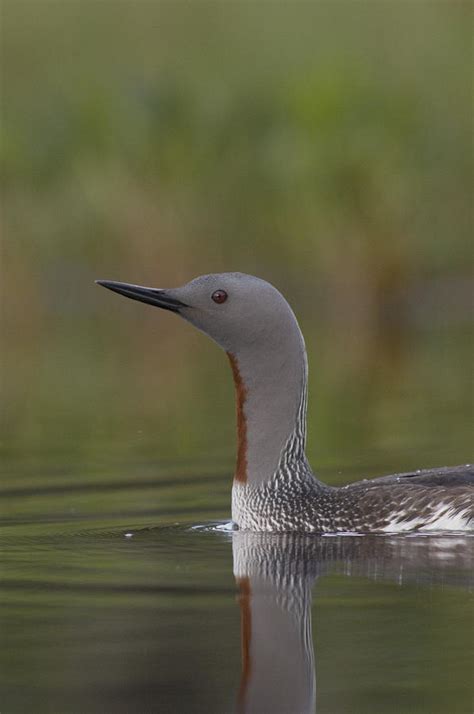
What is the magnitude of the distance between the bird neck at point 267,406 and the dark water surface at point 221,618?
335 millimetres

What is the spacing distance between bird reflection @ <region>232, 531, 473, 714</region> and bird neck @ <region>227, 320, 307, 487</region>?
0.33 m

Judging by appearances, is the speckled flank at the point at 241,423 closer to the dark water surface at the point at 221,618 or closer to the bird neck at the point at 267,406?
the bird neck at the point at 267,406

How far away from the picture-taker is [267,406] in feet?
25.4

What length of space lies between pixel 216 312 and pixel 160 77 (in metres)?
17.1

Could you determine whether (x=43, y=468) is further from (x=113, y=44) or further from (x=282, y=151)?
(x=113, y=44)

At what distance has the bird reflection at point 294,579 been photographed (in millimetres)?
5031

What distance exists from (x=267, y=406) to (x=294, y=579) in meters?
1.40

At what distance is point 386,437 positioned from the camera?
1080 cm

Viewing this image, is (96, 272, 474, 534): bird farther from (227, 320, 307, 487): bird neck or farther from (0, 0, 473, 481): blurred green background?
(0, 0, 473, 481): blurred green background

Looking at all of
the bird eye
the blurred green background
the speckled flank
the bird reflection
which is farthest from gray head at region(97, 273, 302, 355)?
the blurred green background

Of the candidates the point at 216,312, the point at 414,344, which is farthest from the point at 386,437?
the point at 414,344

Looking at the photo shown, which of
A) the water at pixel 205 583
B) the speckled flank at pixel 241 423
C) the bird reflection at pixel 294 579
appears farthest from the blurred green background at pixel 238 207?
the bird reflection at pixel 294 579

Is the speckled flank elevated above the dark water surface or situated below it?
above

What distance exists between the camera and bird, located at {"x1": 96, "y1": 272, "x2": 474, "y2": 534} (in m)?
7.33
